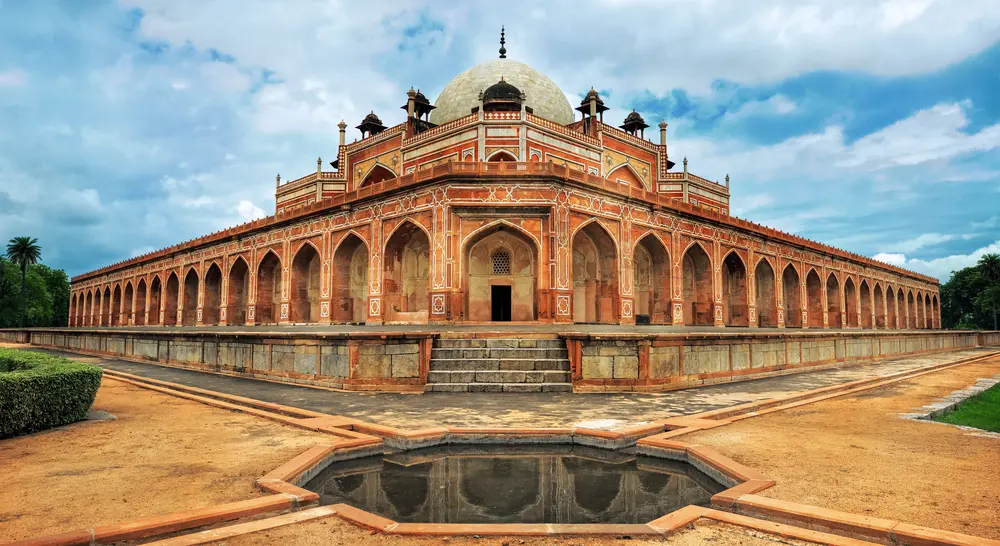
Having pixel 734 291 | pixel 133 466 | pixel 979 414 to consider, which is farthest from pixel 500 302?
pixel 133 466

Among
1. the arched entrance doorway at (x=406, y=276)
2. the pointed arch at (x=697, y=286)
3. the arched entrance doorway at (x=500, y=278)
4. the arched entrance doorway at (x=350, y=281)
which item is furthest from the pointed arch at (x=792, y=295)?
the arched entrance doorway at (x=350, y=281)

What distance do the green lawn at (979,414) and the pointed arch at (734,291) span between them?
59.2ft

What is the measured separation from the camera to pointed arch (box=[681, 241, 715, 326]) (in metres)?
24.0

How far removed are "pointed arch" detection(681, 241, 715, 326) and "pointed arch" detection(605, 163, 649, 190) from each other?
14.1 feet

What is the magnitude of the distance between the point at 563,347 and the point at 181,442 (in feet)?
19.8

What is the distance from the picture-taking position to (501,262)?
19641 mm

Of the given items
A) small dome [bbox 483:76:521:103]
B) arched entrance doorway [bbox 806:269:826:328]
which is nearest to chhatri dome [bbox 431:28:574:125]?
small dome [bbox 483:76:521:103]

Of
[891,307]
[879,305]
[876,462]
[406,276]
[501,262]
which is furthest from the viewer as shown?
[891,307]

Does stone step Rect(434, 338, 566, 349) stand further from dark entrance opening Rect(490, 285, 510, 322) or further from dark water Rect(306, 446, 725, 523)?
dark entrance opening Rect(490, 285, 510, 322)

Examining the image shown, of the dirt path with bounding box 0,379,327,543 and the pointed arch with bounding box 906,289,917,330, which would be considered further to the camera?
the pointed arch with bounding box 906,289,917,330

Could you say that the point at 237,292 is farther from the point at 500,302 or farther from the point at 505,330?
the point at 505,330

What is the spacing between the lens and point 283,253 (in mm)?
25125

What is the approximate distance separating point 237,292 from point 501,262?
1630cm

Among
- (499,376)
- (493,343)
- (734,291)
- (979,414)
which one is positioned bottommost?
(979,414)
